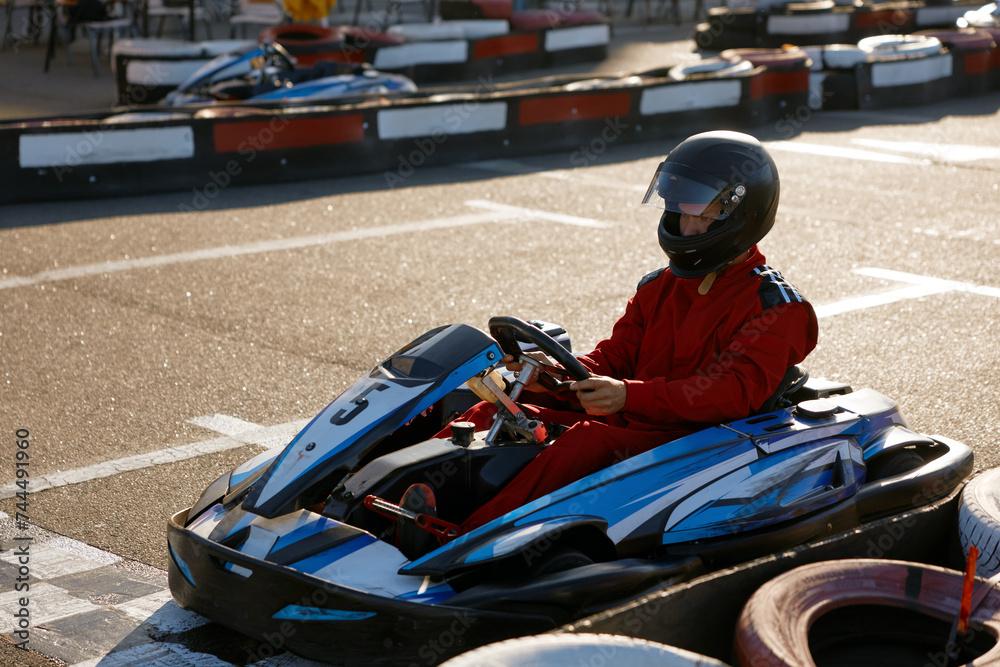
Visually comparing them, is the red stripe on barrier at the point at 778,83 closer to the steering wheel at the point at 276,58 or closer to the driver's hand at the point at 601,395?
the steering wheel at the point at 276,58

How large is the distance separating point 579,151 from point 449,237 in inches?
129

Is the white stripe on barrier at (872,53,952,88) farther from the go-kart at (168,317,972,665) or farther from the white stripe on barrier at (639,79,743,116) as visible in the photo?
the go-kart at (168,317,972,665)

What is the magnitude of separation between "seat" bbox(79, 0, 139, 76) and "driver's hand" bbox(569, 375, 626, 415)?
1329 centimetres

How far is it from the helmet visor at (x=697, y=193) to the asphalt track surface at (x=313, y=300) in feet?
5.51

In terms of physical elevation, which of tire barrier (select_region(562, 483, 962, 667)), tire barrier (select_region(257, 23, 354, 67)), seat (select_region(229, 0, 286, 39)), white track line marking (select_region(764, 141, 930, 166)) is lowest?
tire barrier (select_region(562, 483, 962, 667))

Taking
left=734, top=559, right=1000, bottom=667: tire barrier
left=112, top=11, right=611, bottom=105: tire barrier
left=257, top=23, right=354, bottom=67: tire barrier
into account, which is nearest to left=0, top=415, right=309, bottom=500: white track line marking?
left=734, top=559, right=1000, bottom=667: tire barrier

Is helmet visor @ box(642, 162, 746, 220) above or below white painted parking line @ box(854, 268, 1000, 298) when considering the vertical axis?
above

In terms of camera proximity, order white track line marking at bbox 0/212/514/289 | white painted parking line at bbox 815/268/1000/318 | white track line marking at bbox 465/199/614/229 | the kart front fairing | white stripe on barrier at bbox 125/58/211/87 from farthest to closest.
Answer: white stripe on barrier at bbox 125/58/211/87
white track line marking at bbox 465/199/614/229
white track line marking at bbox 0/212/514/289
white painted parking line at bbox 815/268/1000/318
the kart front fairing

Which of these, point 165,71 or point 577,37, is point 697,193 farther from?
point 577,37

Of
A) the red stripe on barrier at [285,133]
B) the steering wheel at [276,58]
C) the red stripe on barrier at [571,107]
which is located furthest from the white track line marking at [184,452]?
the steering wheel at [276,58]

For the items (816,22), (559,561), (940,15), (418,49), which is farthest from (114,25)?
(559,561)

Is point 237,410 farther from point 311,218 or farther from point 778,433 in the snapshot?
point 311,218

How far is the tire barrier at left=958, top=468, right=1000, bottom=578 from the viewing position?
10.2 feet

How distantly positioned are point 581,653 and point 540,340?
1.03 meters
